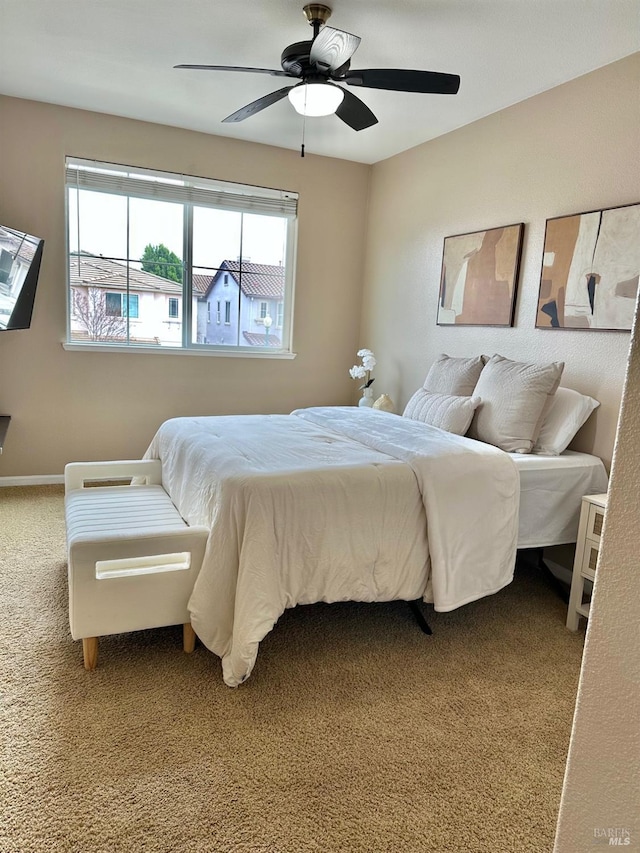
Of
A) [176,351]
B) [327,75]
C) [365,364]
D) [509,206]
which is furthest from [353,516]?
[176,351]

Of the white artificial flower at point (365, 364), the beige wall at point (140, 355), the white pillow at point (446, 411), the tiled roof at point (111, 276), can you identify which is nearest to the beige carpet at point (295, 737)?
the white pillow at point (446, 411)

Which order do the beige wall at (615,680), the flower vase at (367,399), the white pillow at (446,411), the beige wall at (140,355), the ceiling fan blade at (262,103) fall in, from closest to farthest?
the beige wall at (615,680), the ceiling fan blade at (262,103), the white pillow at (446,411), the beige wall at (140,355), the flower vase at (367,399)

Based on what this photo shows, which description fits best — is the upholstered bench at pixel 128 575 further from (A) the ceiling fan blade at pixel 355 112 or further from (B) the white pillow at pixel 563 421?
(A) the ceiling fan blade at pixel 355 112

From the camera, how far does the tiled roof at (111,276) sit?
4020 mm

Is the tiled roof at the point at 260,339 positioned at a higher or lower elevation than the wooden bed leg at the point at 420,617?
higher

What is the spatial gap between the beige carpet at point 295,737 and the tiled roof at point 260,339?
268 cm

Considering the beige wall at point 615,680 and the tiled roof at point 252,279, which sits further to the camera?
the tiled roof at point 252,279

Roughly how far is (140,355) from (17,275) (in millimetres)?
1024

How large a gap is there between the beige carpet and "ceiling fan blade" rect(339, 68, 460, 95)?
2.38 meters

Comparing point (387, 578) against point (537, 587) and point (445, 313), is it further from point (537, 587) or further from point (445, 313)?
point (445, 313)

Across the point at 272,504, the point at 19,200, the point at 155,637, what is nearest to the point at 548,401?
the point at 272,504

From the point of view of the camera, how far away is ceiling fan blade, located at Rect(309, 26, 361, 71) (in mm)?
2098

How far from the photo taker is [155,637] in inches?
89.0

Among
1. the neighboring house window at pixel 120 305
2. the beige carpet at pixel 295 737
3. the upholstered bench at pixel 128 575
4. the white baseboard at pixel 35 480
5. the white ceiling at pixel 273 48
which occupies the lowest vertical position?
the beige carpet at pixel 295 737
